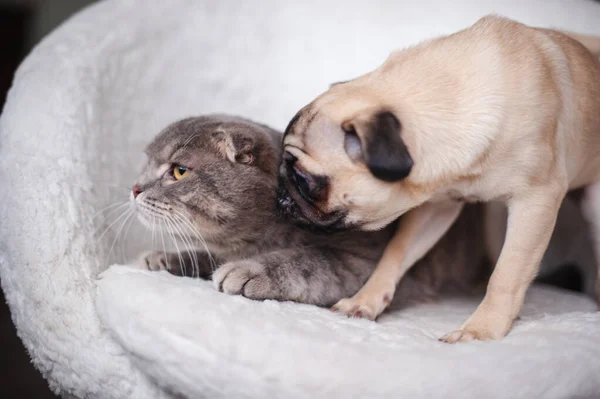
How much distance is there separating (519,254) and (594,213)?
18.9 inches

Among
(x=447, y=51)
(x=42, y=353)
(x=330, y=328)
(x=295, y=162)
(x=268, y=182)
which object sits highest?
(x=447, y=51)

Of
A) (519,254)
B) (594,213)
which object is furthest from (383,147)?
(594,213)

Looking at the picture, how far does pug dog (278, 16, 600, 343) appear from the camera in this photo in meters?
1.47

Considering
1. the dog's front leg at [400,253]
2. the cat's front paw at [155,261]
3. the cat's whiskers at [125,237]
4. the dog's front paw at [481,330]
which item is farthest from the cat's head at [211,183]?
the dog's front paw at [481,330]

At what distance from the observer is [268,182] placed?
1.73m

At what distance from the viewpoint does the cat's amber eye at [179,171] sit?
68.6 inches

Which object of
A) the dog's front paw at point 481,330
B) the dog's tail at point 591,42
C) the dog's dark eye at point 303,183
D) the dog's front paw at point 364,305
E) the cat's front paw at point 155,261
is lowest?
the dog's front paw at point 364,305

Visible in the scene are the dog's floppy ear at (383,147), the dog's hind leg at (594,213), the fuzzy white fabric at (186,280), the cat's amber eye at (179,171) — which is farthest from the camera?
the dog's hind leg at (594,213)

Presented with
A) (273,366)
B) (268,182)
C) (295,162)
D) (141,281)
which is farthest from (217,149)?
(273,366)

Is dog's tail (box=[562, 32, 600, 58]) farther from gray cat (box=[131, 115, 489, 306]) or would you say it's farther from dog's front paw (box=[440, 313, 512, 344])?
dog's front paw (box=[440, 313, 512, 344])

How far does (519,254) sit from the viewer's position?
61.0 inches

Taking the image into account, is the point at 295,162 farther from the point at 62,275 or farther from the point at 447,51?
the point at 62,275

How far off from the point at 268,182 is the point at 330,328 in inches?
19.5

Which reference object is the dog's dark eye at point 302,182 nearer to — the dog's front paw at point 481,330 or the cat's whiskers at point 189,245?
the cat's whiskers at point 189,245
